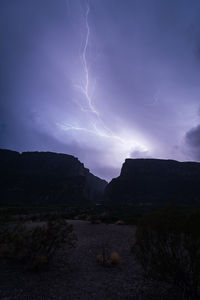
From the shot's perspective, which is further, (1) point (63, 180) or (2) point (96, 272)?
(1) point (63, 180)

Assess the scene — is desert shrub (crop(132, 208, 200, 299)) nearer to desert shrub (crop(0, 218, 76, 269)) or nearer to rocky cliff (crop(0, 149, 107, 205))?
desert shrub (crop(0, 218, 76, 269))

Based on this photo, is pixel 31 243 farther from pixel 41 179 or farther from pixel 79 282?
pixel 41 179

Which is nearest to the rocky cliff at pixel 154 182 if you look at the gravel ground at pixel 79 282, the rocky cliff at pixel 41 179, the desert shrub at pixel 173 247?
the rocky cliff at pixel 41 179

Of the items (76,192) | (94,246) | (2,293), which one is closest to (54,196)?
(76,192)

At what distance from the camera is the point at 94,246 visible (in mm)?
10180

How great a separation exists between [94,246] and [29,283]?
547 cm

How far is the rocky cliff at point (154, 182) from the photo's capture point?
7275 cm

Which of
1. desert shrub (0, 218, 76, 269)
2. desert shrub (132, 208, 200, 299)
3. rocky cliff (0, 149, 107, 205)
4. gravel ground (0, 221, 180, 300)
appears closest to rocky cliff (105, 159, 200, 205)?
rocky cliff (0, 149, 107, 205)

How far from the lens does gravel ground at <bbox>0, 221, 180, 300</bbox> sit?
15.5 feet

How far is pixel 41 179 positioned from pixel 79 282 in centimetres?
8561

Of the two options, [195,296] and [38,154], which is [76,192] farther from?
[195,296]

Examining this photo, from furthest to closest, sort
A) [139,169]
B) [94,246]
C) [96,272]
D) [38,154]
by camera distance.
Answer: [38,154]
[139,169]
[94,246]
[96,272]

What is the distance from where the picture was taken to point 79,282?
5621mm

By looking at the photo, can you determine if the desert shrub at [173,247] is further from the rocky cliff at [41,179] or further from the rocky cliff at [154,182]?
the rocky cliff at [154,182]
